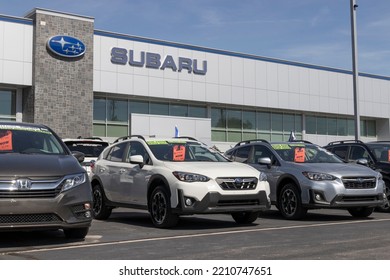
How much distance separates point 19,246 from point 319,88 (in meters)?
34.0

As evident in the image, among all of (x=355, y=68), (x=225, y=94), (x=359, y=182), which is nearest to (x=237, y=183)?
(x=359, y=182)

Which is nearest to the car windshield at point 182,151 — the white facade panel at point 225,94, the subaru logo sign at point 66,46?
the subaru logo sign at point 66,46

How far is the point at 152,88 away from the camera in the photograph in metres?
31.2

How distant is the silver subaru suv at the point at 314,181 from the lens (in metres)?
11.1

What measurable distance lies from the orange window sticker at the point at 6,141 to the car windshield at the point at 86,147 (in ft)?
21.2

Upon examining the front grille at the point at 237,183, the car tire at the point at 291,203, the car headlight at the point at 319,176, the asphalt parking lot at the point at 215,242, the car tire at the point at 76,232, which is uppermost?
the car headlight at the point at 319,176

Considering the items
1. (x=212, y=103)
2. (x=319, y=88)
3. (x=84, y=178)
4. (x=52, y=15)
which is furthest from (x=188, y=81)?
(x=84, y=178)

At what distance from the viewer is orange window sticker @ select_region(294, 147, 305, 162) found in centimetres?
1228

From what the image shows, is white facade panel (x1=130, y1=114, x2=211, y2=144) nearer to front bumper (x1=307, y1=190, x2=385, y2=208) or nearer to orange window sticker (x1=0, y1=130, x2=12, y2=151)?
front bumper (x1=307, y1=190, x2=385, y2=208)

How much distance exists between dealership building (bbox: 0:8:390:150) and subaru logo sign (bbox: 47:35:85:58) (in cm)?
5

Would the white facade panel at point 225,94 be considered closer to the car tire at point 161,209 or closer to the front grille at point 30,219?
the car tire at point 161,209

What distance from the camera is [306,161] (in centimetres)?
1223

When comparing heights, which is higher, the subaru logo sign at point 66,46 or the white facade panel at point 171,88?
the subaru logo sign at point 66,46
